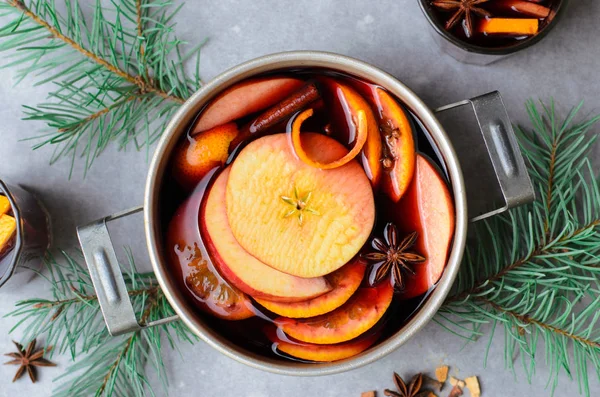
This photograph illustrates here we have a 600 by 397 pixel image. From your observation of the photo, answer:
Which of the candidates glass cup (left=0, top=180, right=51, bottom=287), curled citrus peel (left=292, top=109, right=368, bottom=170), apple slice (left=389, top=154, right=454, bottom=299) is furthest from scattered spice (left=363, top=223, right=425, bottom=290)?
glass cup (left=0, top=180, right=51, bottom=287)

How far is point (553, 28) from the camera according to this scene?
40.4 inches

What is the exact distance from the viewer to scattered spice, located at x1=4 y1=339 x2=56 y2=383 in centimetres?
110

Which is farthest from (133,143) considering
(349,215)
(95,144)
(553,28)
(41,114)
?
(553,28)

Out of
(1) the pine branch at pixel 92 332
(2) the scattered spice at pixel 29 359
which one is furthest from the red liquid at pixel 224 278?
(2) the scattered spice at pixel 29 359

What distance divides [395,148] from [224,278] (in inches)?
12.4

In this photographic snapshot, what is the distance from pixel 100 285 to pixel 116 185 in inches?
9.9

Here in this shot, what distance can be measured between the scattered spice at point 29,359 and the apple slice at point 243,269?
1.38 feet

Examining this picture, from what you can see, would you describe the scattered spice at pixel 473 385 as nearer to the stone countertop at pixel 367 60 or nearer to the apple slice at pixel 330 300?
the stone countertop at pixel 367 60

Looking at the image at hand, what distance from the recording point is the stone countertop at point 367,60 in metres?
1.07

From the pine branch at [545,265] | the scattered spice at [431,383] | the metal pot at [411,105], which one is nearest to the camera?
the metal pot at [411,105]

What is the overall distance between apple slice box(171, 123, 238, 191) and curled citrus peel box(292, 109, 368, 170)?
101 mm

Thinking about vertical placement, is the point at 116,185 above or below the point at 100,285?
above

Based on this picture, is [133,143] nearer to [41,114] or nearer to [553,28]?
[41,114]

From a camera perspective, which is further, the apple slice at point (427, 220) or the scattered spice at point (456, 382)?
the scattered spice at point (456, 382)
